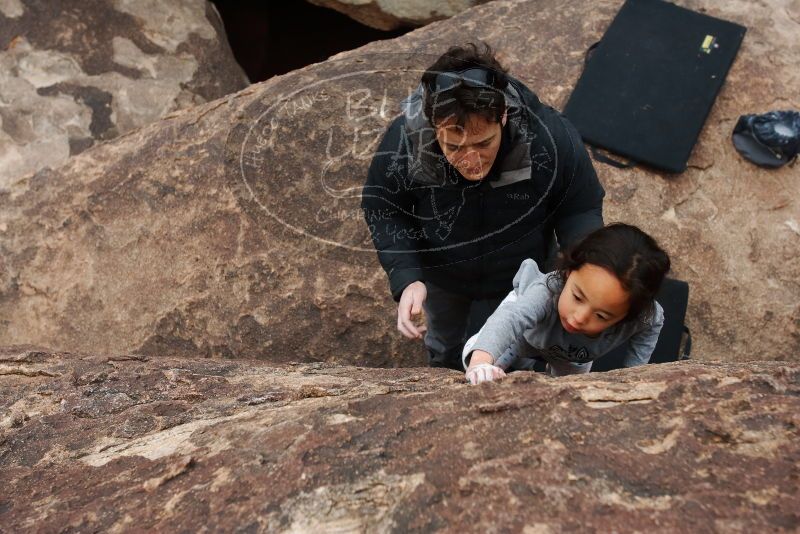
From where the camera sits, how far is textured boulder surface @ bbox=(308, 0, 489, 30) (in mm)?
4156

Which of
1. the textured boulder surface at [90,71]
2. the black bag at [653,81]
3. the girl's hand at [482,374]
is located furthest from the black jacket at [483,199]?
the textured boulder surface at [90,71]

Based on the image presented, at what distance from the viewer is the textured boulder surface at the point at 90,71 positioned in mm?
3629

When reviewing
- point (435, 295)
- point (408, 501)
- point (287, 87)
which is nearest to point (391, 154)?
point (435, 295)

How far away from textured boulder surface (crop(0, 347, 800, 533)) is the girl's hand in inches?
1.2

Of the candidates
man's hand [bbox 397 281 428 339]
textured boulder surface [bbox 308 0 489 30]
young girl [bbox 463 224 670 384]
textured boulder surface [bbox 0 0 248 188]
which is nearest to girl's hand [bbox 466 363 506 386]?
young girl [bbox 463 224 670 384]

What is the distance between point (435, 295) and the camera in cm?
245

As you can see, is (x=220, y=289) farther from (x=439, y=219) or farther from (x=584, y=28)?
(x=584, y=28)

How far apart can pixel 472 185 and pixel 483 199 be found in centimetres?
6

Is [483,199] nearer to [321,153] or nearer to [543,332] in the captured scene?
[543,332]

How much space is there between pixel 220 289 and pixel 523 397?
5.31 feet

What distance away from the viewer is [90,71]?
3.72 meters

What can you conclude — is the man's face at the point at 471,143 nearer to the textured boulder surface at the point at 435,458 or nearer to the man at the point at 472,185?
the man at the point at 472,185

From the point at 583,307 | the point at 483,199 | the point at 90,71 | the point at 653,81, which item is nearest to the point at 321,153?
the point at 483,199

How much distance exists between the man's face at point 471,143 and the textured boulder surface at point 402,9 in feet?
8.03
